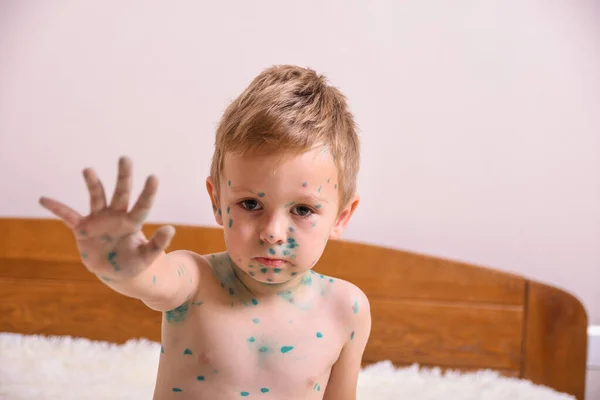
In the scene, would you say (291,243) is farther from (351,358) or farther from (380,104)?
(380,104)

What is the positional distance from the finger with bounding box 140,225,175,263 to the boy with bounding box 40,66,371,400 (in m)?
0.04

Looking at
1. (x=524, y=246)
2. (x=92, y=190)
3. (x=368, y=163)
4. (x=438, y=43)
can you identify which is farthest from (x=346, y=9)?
(x=92, y=190)

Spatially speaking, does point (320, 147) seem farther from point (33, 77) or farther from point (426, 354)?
point (33, 77)

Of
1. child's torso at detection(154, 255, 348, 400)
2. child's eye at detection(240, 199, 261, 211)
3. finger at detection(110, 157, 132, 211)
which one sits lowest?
child's torso at detection(154, 255, 348, 400)

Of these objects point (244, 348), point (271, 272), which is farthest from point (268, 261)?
point (244, 348)

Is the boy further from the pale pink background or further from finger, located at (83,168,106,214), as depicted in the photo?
the pale pink background

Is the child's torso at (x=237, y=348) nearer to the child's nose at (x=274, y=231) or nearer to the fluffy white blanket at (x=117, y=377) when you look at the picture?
the child's nose at (x=274, y=231)

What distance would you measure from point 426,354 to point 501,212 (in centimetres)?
39

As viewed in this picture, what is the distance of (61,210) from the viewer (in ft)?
2.02

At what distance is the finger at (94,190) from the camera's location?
61 centimetres

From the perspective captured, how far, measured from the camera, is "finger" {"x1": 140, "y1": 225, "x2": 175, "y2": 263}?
62 centimetres


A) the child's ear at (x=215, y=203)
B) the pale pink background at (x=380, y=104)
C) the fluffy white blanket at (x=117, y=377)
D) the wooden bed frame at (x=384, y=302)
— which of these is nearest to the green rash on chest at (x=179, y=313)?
the child's ear at (x=215, y=203)

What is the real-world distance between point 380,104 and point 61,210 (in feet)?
3.54

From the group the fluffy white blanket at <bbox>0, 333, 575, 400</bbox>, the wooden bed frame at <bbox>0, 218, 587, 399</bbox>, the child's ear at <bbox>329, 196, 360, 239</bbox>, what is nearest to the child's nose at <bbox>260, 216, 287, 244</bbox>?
the child's ear at <bbox>329, 196, 360, 239</bbox>
